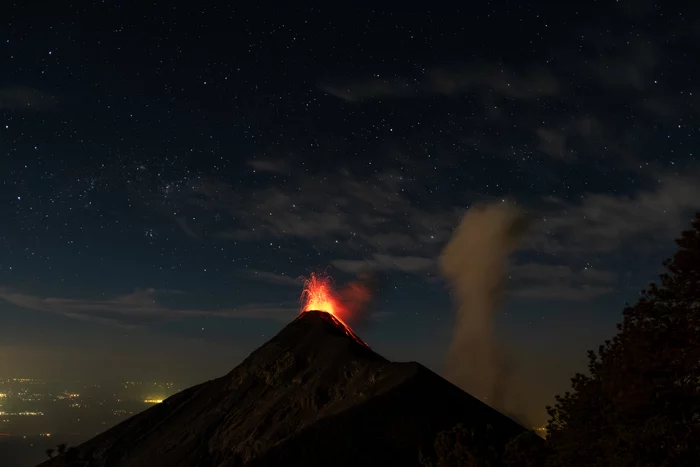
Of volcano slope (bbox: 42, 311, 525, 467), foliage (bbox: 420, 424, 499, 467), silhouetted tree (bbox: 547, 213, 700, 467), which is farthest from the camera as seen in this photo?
volcano slope (bbox: 42, 311, 525, 467)

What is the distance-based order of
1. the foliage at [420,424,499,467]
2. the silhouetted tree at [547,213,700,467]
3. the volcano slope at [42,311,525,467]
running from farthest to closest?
the volcano slope at [42,311,525,467] < the foliage at [420,424,499,467] < the silhouetted tree at [547,213,700,467]

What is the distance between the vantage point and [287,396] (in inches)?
2940

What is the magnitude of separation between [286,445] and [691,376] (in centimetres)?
4763

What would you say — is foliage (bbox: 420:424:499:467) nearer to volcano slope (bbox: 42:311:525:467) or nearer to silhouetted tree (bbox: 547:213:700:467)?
silhouetted tree (bbox: 547:213:700:467)

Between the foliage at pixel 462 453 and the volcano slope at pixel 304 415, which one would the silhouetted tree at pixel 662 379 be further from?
the volcano slope at pixel 304 415

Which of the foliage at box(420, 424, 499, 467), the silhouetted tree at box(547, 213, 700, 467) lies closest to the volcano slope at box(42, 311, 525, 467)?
the foliage at box(420, 424, 499, 467)

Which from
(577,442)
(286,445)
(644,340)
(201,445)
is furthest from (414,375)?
(644,340)

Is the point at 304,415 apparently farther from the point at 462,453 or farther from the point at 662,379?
the point at 662,379

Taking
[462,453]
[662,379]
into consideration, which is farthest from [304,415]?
[662,379]

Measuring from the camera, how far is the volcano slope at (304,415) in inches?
2340

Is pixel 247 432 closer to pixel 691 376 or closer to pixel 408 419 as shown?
pixel 408 419

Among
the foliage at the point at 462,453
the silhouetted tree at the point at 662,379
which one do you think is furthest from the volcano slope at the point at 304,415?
the silhouetted tree at the point at 662,379

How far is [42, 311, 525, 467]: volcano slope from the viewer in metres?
59.4

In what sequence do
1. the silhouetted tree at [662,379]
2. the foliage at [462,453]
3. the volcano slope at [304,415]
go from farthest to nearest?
the volcano slope at [304,415], the foliage at [462,453], the silhouetted tree at [662,379]
